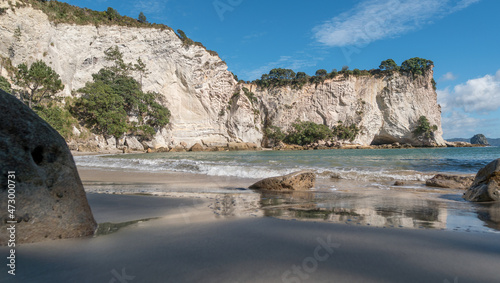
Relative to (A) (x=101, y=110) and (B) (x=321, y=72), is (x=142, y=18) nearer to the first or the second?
(A) (x=101, y=110)

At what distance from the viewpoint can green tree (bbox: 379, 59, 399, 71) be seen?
60875 millimetres

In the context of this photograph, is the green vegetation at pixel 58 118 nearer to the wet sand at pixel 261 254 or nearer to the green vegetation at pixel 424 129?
the wet sand at pixel 261 254

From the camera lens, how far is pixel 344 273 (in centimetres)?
140

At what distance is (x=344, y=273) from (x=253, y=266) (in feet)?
1.68

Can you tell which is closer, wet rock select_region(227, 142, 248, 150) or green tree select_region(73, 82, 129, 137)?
green tree select_region(73, 82, 129, 137)

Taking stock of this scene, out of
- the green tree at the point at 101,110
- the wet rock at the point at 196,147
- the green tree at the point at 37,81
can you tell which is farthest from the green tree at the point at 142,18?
the wet rock at the point at 196,147

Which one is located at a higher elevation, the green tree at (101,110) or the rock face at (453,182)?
the green tree at (101,110)

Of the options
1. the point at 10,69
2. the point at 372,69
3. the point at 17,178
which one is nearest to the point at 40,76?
the point at 10,69

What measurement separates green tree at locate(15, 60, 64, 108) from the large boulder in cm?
3556

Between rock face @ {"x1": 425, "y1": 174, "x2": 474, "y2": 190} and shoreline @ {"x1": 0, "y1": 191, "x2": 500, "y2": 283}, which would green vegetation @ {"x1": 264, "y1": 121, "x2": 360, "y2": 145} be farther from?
shoreline @ {"x1": 0, "y1": 191, "x2": 500, "y2": 283}

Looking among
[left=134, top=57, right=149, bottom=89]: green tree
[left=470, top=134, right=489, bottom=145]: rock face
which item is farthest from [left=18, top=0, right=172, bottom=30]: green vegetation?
[left=470, top=134, right=489, bottom=145]: rock face

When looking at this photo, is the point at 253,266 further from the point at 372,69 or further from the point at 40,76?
the point at 372,69

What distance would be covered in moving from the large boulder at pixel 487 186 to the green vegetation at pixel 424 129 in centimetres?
6389

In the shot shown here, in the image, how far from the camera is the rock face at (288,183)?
5.83 meters
